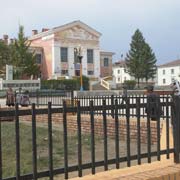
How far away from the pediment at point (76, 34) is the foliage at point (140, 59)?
7.85 m

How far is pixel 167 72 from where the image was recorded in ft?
380

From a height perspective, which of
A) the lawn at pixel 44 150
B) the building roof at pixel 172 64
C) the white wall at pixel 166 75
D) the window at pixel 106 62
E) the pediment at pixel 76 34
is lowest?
the lawn at pixel 44 150

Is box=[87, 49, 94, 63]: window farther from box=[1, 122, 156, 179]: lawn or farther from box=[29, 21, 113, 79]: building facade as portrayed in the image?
box=[1, 122, 156, 179]: lawn

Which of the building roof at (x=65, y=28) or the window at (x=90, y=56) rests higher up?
the building roof at (x=65, y=28)

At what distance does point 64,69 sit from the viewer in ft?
263

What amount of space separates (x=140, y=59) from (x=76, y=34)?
518 inches

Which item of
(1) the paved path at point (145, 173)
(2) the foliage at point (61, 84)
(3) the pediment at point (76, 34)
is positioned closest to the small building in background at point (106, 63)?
(3) the pediment at point (76, 34)

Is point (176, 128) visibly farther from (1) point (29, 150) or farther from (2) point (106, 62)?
(2) point (106, 62)

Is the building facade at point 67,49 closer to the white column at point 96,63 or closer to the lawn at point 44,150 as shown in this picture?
the white column at point 96,63

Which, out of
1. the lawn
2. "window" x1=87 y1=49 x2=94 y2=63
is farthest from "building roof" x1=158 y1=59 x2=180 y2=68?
the lawn

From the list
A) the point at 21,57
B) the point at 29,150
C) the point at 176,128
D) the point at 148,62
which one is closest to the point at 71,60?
the point at 148,62

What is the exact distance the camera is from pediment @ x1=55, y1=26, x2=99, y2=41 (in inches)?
3150

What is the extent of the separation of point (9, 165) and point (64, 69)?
236ft

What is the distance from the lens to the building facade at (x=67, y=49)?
78.8 metres
